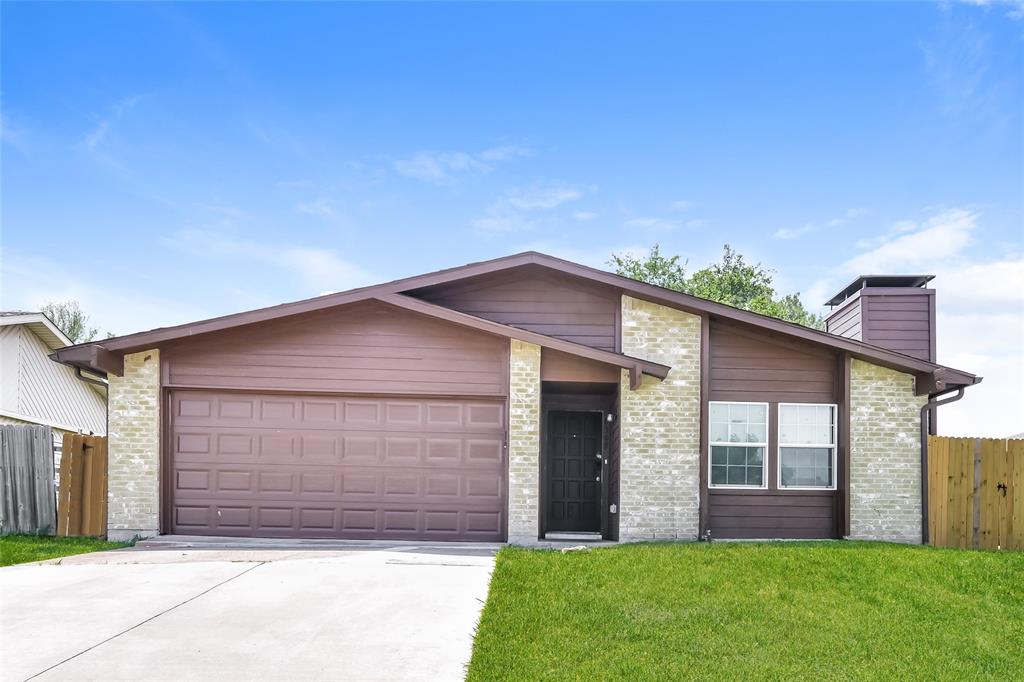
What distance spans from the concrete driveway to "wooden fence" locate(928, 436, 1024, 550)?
23.5 ft

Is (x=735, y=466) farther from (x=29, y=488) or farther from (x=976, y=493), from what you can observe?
(x=29, y=488)

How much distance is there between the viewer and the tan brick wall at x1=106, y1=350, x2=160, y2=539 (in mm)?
11844

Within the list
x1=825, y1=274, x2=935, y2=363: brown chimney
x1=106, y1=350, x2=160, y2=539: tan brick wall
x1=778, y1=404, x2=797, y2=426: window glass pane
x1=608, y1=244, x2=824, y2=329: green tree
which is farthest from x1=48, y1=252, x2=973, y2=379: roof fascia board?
x1=608, y1=244, x2=824, y2=329: green tree

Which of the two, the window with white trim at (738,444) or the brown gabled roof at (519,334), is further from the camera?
the window with white trim at (738,444)

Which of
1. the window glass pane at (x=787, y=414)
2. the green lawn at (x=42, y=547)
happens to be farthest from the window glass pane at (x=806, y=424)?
the green lawn at (x=42, y=547)

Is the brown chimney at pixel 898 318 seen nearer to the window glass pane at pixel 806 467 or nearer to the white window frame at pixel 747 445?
the window glass pane at pixel 806 467

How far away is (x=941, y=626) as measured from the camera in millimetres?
7176

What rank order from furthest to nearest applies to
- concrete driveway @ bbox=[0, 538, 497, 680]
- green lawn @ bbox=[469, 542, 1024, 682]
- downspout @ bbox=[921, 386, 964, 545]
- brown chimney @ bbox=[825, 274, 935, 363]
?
brown chimney @ bbox=[825, 274, 935, 363]
downspout @ bbox=[921, 386, 964, 545]
green lawn @ bbox=[469, 542, 1024, 682]
concrete driveway @ bbox=[0, 538, 497, 680]

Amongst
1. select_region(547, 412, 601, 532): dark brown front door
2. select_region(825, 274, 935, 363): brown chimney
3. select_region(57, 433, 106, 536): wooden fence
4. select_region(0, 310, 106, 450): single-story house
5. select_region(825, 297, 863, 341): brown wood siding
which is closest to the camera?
select_region(57, 433, 106, 536): wooden fence

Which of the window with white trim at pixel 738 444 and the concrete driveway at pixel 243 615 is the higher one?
the window with white trim at pixel 738 444

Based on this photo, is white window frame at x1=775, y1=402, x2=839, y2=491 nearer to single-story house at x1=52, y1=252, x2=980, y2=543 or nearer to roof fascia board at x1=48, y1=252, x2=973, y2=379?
single-story house at x1=52, y1=252, x2=980, y2=543

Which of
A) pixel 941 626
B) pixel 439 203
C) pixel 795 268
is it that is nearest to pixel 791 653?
pixel 941 626

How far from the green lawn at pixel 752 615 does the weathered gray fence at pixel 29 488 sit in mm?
7665

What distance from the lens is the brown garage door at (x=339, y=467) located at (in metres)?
12.0
